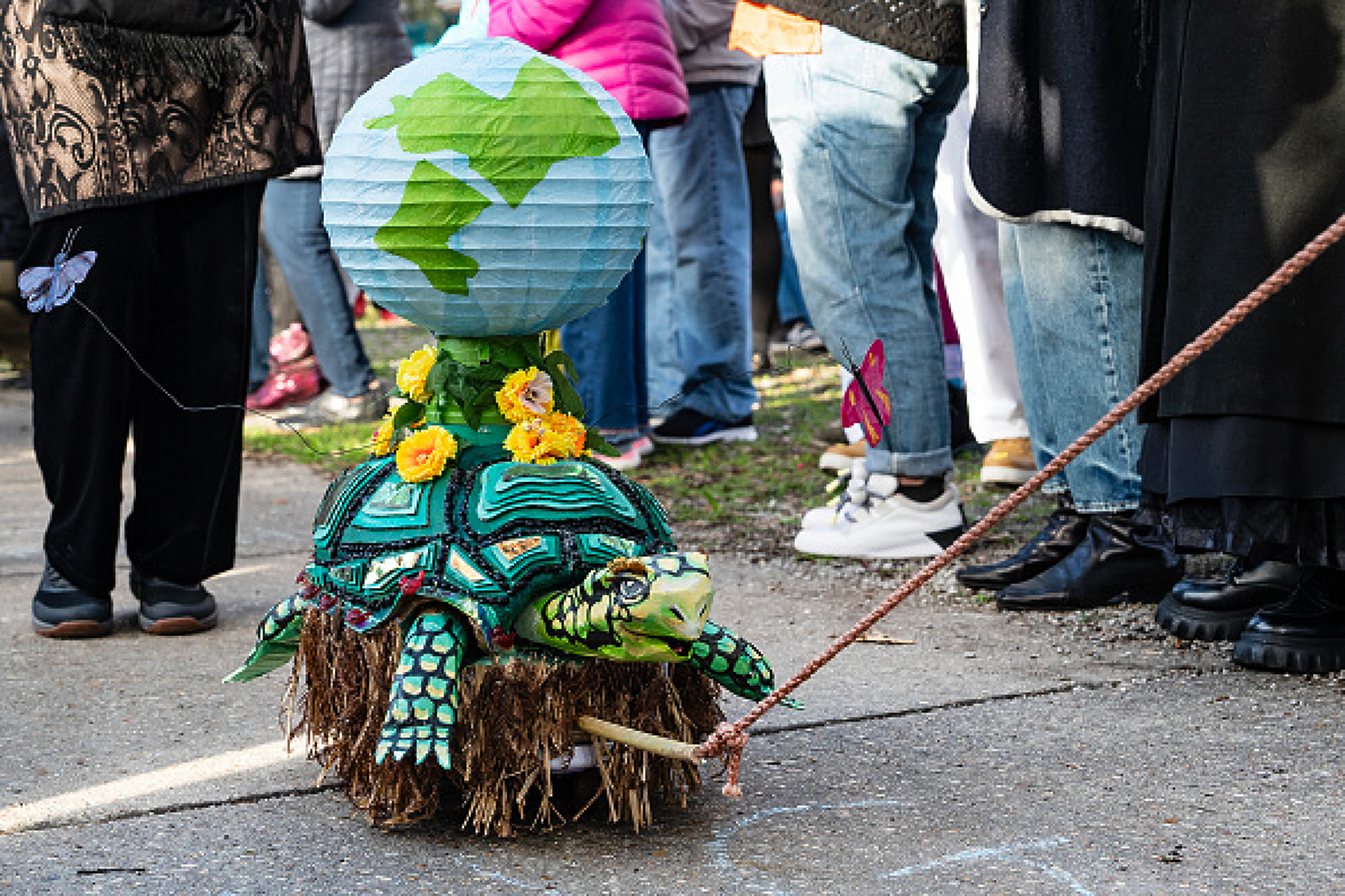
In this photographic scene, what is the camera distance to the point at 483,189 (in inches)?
88.7

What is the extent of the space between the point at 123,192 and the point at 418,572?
1.36 metres

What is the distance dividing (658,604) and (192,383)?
1.62 meters

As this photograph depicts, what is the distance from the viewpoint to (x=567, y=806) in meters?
2.24

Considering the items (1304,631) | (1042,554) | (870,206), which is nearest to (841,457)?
(870,206)

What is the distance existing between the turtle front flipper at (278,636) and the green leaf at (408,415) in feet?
0.93

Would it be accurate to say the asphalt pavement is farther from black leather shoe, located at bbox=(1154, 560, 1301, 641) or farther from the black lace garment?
the black lace garment

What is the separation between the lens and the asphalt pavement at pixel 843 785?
2.04 metres

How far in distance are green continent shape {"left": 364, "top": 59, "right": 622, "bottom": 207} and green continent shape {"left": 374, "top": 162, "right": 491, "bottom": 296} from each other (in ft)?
0.12

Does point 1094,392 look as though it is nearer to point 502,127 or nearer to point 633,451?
point 502,127

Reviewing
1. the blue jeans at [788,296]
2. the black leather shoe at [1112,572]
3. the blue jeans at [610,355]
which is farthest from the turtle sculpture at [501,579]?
the blue jeans at [788,296]

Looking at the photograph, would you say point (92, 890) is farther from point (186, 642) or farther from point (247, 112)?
point (247, 112)

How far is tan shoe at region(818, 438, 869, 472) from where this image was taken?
16.0 feet

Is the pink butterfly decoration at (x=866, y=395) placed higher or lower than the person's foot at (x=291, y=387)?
higher

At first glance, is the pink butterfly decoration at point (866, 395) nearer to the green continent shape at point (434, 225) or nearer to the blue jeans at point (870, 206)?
the blue jeans at point (870, 206)
